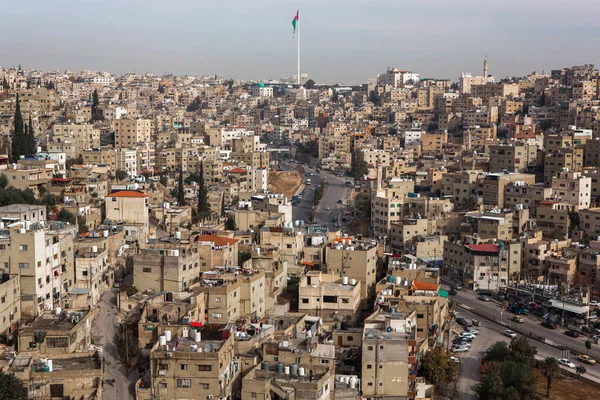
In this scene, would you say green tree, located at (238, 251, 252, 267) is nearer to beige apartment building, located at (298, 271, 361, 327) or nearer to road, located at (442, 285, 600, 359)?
beige apartment building, located at (298, 271, 361, 327)

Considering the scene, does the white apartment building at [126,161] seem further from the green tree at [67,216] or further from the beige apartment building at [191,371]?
the beige apartment building at [191,371]

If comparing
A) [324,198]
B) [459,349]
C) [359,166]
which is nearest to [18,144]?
[324,198]

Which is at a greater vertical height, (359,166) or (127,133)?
(127,133)

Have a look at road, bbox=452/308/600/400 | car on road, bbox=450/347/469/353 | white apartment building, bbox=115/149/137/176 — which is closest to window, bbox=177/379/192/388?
road, bbox=452/308/600/400

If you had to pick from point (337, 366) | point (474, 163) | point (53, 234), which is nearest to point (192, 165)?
point (474, 163)

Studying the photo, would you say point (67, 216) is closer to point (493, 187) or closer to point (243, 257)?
point (243, 257)

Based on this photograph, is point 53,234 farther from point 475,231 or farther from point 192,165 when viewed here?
point 192,165
